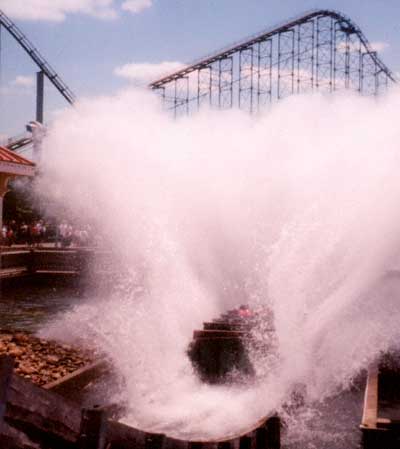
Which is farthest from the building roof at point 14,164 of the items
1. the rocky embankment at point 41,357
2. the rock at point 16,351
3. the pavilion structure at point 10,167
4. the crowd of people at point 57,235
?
the crowd of people at point 57,235

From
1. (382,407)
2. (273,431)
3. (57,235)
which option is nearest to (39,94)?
(57,235)

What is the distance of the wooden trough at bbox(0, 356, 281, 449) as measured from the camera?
4.37 meters

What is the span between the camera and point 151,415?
10016mm

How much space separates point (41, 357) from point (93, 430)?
24.3 ft

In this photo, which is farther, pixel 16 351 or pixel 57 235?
pixel 57 235

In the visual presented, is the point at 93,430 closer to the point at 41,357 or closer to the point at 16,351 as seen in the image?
the point at 41,357

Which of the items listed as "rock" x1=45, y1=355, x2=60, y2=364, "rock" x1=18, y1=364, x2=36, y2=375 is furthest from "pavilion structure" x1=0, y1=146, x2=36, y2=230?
"rock" x1=45, y1=355, x2=60, y2=364

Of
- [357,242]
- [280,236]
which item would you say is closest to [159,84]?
[280,236]

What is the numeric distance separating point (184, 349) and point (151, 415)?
3.76 meters

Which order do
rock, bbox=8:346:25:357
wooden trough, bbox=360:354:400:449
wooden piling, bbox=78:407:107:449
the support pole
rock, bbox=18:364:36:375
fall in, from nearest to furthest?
1. wooden piling, bbox=78:407:107:449
2. wooden trough, bbox=360:354:400:449
3. rock, bbox=18:364:36:375
4. rock, bbox=8:346:25:357
5. the support pole

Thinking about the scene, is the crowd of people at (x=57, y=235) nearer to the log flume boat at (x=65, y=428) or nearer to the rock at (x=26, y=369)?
the rock at (x=26, y=369)

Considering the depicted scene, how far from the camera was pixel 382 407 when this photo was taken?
8.27 metres

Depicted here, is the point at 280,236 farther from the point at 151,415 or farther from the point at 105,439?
the point at 105,439

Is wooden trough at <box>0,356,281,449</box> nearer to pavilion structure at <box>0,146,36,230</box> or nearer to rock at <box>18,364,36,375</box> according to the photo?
rock at <box>18,364,36,375</box>
